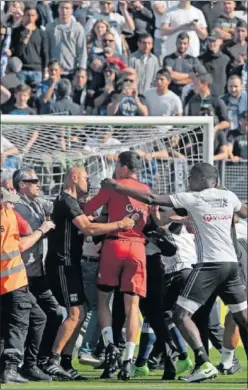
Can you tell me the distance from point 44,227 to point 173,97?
7150mm

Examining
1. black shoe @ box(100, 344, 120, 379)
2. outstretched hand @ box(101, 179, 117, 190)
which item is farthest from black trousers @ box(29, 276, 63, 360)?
outstretched hand @ box(101, 179, 117, 190)

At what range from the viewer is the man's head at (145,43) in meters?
19.4

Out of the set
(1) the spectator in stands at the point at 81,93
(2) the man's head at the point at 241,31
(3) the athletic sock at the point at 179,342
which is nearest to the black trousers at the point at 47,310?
(3) the athletic sock at the point at 179,342

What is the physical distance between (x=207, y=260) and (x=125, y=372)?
1.38 meters

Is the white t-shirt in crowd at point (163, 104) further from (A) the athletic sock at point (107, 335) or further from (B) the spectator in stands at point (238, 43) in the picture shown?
(A) the athletic sock at point (107, 335)

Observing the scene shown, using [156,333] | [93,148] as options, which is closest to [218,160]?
[93,148]

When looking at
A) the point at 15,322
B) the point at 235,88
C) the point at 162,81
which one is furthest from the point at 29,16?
the point at 15,322

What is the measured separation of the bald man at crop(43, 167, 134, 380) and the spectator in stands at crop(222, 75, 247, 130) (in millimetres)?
7114

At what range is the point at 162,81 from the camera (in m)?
18.3

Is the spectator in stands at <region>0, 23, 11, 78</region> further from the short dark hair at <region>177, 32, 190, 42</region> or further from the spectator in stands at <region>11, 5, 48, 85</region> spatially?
the short dark hair at <region>177, 32, 190, 42</region>

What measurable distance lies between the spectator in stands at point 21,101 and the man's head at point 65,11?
7.73ft

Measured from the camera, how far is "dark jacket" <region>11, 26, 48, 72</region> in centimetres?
1941

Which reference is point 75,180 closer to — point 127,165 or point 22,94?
point 127,165

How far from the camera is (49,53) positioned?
19.6m
